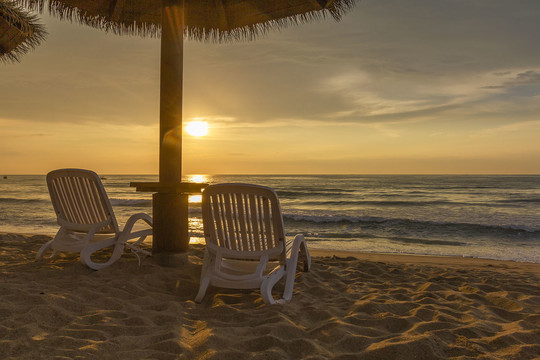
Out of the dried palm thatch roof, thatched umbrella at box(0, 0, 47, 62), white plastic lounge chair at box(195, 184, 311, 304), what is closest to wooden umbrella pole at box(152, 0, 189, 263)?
the dried palm thatch roof

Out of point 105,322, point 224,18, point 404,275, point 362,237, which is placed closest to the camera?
point 105,322

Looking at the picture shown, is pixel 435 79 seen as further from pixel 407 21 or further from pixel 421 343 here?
pixel 421 343

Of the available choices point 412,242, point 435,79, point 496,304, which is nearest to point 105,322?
point 496,304

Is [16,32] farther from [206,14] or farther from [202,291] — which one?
[202,291]

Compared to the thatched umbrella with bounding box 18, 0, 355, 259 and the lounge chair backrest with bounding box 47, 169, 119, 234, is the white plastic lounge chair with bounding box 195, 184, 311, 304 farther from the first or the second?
the lounge chair backrest with bounding box 47, 169, 119, 234

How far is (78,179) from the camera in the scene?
13.4 feet

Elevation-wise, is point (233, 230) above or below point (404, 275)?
above

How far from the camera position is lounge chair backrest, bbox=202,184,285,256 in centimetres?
308

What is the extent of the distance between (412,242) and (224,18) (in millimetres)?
7650

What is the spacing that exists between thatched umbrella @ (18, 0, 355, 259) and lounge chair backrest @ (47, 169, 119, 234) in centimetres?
47

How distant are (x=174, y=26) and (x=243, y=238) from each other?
95.5 inches

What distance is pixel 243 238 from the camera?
327 cm

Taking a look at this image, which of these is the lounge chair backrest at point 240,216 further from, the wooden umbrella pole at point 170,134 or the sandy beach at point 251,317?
the wooden umbrella pole at point 170,134

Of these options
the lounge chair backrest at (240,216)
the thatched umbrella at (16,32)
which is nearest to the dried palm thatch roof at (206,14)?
the thatched umbrella at (16,32)
